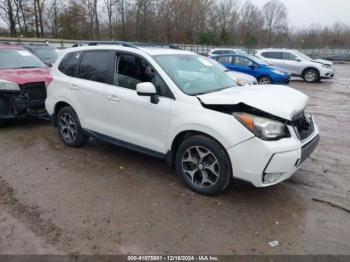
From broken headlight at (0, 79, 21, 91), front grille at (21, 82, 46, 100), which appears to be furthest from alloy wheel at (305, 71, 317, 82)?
broken headlight at (0, 79, 21, 91)

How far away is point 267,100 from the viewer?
361 centimetres

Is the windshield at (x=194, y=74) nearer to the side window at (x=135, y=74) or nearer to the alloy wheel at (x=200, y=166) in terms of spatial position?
the side window at (x=135, y=74)

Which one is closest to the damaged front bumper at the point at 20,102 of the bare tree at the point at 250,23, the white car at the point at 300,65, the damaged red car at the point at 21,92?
the damaged red car at the point at 21,92

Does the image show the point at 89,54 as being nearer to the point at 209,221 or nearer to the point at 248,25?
the point at 209,221

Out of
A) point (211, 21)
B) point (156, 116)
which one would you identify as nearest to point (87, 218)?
point (156, 116)

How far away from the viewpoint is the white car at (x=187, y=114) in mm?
3398

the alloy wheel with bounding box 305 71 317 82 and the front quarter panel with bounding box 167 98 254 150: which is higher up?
the front quarter panel with bounding box 167 98 254 150

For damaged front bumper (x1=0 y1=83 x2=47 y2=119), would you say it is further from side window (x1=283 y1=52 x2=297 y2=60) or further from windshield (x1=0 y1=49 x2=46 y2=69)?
side window (x1=283 y1=52 x2=297 y2=60)

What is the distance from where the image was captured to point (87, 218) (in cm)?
338

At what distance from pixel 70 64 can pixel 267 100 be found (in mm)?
3388

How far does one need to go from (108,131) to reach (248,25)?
68.8 metres

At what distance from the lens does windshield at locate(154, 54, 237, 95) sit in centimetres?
407

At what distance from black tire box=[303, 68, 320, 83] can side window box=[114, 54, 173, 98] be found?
1512 centimetres

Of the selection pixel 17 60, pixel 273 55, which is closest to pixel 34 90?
pixel 17 60
